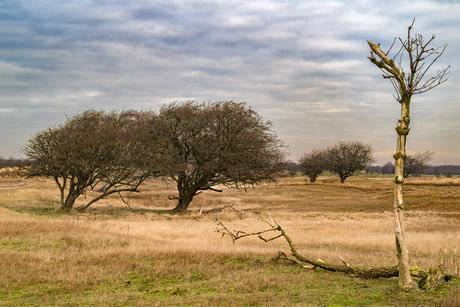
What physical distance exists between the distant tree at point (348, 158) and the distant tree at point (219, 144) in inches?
2261

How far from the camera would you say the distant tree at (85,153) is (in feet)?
96.8

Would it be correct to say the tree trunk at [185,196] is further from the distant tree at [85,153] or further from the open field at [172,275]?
the open field at [172,275]

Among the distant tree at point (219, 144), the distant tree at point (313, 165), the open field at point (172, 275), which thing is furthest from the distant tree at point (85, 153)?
the distant tree at point (313, 165)

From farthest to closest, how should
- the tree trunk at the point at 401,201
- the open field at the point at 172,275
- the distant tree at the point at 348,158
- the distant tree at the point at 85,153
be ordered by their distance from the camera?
the distant tree at the point at 348,158 < the distant tree at the point at 85,153 < the tree trunk at the point at 401,201 < the open field at the point at 172,275

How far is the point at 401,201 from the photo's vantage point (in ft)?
24.9

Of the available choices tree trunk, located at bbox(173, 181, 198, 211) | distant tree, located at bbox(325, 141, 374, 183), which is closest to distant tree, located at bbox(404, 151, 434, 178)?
distant tree, located at bbox(325, 141, 374, 183)

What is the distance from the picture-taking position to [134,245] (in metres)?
13.4

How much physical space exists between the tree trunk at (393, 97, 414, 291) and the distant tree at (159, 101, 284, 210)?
25415 mm

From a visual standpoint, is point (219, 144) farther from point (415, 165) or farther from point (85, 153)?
point (415, 165)

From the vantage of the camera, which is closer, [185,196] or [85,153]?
[85,153]

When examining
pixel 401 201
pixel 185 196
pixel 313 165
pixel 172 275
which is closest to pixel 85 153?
pixel 185 196

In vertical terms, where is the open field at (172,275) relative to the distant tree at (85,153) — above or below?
below

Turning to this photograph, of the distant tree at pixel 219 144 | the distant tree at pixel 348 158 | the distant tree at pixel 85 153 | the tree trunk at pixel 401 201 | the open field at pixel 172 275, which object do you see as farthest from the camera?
the distant tree at pixel 348 158

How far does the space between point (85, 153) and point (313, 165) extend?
68315 millimetres
